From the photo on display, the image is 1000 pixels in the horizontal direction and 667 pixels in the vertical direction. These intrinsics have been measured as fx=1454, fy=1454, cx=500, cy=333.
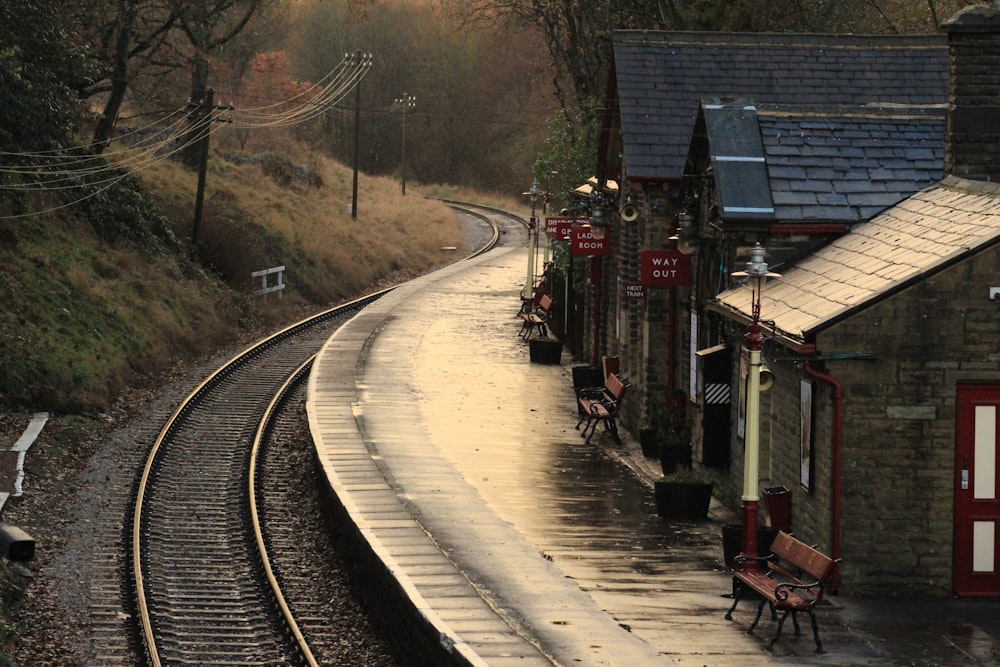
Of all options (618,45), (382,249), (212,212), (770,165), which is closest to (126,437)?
(618,45)

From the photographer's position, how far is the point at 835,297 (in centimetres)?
1480

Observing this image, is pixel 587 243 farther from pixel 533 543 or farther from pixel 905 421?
pixel 905 421

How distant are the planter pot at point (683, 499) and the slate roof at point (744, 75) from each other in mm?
6083

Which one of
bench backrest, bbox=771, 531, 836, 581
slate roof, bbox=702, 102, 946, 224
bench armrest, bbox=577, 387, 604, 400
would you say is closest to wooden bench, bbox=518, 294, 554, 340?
bench armrest, bbox=577, 387, 604, 400

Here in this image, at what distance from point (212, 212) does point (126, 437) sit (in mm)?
20719

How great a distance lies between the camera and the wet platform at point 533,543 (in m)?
12.3

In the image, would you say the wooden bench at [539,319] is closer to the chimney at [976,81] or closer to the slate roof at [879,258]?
the slate roof at [879,258]

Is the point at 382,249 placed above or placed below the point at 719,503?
above

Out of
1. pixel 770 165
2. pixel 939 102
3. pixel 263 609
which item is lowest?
pixel 263 609

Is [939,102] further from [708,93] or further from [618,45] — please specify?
[618,45]

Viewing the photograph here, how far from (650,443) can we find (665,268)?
2.91m

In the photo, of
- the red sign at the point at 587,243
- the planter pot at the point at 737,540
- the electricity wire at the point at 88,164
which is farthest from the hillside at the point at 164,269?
the planter pot at the point at 737,540

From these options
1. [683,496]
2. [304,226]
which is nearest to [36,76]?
[304,226]

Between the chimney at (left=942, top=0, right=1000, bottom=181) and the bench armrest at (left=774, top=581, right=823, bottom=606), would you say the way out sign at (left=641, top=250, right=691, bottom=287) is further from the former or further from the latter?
the bench armrest at (left=774, top=581, right=823, bottom=606)
